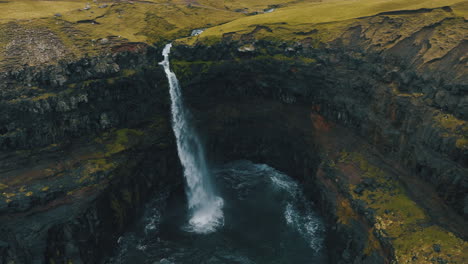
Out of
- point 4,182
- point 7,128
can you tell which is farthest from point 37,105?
point 4,182

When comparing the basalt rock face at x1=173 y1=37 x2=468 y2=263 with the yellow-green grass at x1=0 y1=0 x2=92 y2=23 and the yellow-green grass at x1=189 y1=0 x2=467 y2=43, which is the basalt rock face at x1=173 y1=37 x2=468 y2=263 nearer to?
the yellow-green grass at x1=189 y1=0 x2=467 y2=43

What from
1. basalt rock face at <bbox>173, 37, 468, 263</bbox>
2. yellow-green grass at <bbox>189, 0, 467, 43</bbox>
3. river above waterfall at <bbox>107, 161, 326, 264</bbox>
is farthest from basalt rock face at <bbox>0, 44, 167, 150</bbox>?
yellow-green grass at <bbox>189, 0, 467, 43</bbox>

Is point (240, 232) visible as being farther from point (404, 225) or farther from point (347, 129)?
point (347, 129)

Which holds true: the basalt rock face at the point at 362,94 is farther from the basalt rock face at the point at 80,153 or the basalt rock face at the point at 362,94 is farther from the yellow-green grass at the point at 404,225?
the basalt rock face at the point at 80,153

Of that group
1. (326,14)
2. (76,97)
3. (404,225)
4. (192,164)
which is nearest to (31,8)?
(76,97)

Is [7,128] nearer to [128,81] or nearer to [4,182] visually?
[4,182]

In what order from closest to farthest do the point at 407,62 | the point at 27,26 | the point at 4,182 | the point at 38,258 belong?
1. the point at 38,258
2. the point at 4,182
3. the point at 407,62
4. the point at 27,26

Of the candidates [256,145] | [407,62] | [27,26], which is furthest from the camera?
[256,145]

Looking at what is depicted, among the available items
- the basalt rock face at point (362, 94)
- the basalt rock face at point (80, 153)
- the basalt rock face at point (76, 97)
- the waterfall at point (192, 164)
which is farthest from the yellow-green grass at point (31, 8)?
the basalt rock face at point (362, 94)
